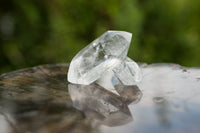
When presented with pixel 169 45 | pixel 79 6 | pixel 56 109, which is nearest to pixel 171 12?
pixel 169 45

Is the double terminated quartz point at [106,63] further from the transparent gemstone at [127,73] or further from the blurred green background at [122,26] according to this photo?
the blurred green background at [122,26]

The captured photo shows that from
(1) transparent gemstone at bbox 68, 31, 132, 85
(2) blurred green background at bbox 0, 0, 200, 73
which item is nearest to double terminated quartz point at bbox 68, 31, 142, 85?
(1) transparent gemstone at bbox 68, 31, 132, 85

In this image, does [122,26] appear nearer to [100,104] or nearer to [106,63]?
[106,63]

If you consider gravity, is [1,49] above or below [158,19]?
below

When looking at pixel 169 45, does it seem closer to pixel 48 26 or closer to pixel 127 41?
pixel 48 26

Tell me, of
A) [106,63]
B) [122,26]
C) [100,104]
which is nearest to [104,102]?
[100,104]

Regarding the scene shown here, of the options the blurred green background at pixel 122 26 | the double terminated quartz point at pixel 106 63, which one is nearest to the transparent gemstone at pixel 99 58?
the double terminated quartz point at pixel 106 63
